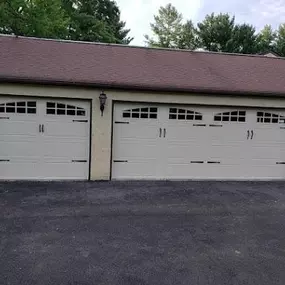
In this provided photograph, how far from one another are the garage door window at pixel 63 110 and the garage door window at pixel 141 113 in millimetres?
1083

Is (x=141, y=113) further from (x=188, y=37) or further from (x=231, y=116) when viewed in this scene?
(x=188, y=37)

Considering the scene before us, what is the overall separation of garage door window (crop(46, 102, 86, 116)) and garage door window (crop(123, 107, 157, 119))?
3.55ft

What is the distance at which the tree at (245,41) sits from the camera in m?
27.9

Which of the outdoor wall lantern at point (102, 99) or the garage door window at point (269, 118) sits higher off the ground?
the outdoor wall lantern at point (102, 99)

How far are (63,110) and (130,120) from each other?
5.40 ft

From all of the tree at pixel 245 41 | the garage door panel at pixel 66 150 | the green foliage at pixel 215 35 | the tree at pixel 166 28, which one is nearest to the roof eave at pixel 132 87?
the garage door panel at pixel 66 150

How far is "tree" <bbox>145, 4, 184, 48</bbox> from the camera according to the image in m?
37.0

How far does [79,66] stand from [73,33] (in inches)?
665

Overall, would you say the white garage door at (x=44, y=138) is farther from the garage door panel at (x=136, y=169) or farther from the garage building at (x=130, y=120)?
the garage door panel at (x=136, y=169)

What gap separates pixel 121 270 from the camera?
3.72 meters

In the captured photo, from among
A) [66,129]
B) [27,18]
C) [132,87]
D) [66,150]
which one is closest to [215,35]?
[27,18]

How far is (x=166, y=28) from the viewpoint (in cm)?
3809

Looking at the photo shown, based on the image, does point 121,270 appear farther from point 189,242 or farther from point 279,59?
point 279,59

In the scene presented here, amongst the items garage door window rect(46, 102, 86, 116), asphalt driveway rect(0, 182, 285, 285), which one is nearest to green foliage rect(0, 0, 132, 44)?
garage door window rect(46, 102, 86, 116)
